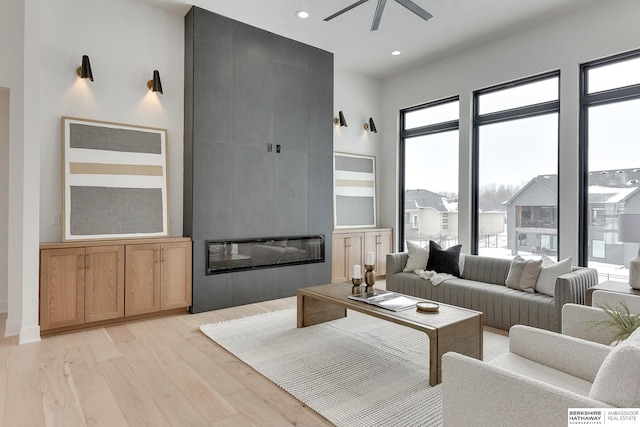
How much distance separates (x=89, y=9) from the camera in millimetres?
4074

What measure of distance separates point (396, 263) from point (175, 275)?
8.98ft

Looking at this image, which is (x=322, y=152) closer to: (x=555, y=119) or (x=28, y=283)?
(x=555, y=119)

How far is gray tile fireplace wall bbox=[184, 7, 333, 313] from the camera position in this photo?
14.6ft

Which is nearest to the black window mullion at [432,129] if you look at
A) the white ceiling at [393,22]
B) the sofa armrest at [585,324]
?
the white ceiling at [393,22]

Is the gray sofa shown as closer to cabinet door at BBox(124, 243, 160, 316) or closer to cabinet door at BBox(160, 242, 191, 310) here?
cabinet door at BBox(160, 242, 191, 310)

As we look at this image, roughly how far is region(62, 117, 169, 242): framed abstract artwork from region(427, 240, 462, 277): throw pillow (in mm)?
3268

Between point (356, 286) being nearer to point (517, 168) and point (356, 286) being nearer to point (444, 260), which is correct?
point (444, 260)

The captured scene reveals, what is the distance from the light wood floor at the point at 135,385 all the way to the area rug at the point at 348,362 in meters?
0.15

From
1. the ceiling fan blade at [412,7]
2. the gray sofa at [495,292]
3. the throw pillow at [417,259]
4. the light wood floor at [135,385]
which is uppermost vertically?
the ceiling fan blade at [412,7]

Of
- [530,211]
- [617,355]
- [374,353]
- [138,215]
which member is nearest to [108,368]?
[138,215]

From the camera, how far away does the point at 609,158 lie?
4.24m

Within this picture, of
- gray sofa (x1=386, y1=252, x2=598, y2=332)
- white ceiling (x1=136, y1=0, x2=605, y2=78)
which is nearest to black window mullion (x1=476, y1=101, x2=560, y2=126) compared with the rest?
white ceiling (x1=136, y1=0, x2=605, y2=78)

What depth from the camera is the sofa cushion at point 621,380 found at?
1.24 metres

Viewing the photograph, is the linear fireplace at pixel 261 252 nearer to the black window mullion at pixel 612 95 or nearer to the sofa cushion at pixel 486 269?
the sofa cushion at pixel 486 269
